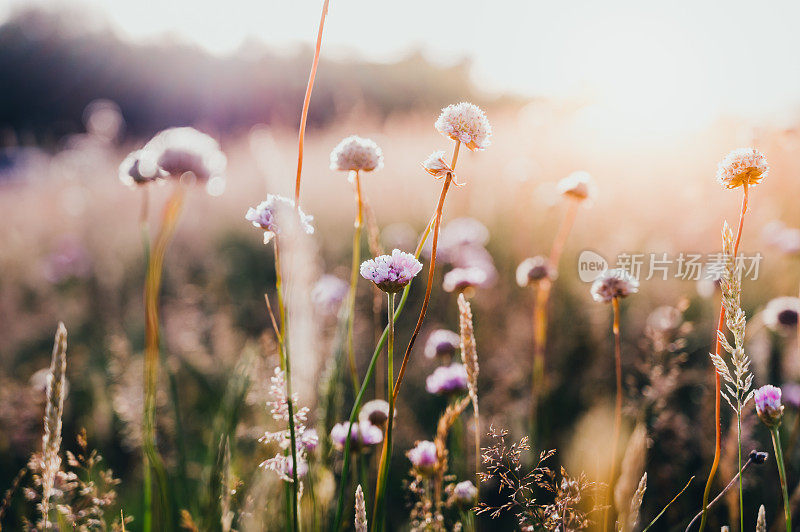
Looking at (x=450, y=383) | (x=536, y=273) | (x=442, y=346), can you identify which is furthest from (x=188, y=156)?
(x=536, y=273)

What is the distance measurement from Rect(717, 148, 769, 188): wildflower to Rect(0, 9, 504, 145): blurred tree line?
20663 millimetres

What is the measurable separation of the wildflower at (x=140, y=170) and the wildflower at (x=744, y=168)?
1140 millimetres

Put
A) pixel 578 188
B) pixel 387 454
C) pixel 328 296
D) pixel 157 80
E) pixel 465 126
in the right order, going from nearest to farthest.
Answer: pixel 387 454
pixel 465 126
pixel 578 188
pixel 328 296
pixel 157 80

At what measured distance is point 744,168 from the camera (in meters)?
1.08

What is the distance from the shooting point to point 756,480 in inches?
73.0

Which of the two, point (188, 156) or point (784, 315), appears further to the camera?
point (784, 315)

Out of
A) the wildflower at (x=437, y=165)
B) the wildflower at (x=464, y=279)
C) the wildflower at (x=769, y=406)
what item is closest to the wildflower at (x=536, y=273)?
the wildflower at (x=464, y=279)

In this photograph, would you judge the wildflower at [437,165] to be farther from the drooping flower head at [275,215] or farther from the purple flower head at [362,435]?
the purple flower head at [362,435]

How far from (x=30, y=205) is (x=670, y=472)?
8.61 m

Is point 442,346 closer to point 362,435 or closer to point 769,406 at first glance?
point 362,435

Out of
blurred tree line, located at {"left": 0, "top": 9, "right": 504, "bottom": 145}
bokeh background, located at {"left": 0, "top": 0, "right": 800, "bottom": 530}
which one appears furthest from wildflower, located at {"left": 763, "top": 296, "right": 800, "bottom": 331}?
blurred tree line, located at {"left": 0, "top": 9, "right": 504, "bottom": 145}

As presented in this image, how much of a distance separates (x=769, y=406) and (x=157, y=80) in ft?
91.5

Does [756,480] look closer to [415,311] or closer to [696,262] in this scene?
[696,262]

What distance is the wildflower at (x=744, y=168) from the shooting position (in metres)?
1.07
